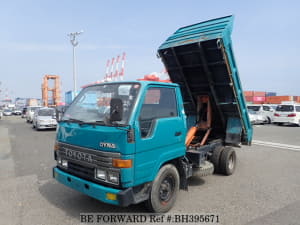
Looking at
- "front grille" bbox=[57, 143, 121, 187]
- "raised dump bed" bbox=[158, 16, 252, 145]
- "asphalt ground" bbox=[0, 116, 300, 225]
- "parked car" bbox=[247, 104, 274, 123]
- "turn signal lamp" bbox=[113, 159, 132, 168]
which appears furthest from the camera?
"parked car" bbox=[247, 104, 274, 123]

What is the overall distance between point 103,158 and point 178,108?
1641 millimetres

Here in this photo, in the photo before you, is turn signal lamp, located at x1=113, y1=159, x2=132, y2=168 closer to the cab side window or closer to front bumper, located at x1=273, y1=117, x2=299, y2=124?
the cab side window

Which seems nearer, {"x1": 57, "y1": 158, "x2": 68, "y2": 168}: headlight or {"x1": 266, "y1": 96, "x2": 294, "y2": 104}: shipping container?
{"x1": 57, "y1": 158, "x2": 68, "y2": 168}: headlight

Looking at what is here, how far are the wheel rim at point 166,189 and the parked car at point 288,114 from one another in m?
17.4

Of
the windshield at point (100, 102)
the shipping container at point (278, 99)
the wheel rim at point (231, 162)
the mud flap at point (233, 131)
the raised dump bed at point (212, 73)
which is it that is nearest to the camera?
the windshield at point (100, 102)

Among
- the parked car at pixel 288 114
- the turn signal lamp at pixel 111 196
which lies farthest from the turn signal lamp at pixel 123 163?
the parked car at pixel 288 114

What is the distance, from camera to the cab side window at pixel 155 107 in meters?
3.44

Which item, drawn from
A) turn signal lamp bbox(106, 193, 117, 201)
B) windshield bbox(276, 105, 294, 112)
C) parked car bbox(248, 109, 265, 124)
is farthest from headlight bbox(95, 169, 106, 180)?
windshield bbox(276, 105, 294, 112)

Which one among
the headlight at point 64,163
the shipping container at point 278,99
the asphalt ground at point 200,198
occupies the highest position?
the shipping container at point 278,99

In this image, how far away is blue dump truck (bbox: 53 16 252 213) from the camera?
312 cm

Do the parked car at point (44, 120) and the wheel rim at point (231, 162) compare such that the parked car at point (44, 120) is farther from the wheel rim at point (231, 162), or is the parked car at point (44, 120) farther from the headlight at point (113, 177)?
the headlight at point (113, 177)

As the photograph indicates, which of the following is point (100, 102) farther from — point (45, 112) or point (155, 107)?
point (45, 112)

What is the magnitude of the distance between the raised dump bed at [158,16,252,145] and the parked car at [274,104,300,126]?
14.2 m

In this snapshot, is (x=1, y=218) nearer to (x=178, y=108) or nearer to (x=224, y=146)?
(x=178, y=108)
